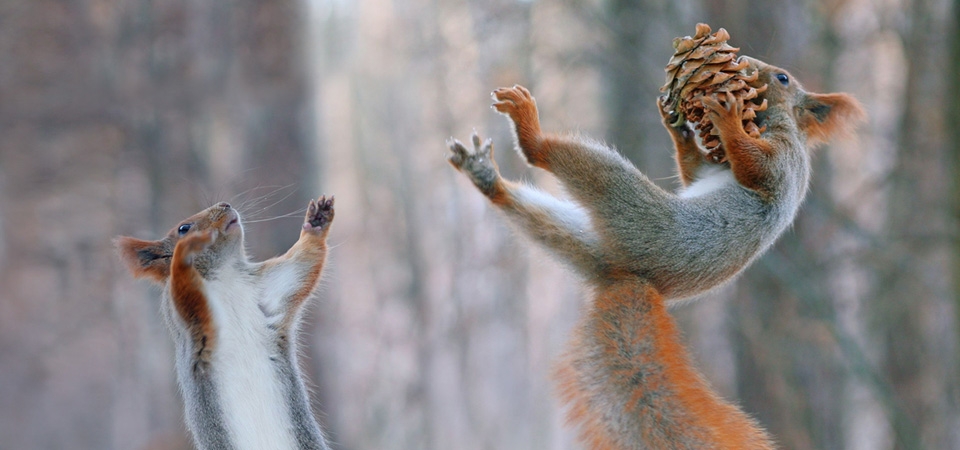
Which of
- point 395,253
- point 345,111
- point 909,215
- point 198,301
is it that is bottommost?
point 198,301

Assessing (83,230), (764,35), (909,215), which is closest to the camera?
(764,35)

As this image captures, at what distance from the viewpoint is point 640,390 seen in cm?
308

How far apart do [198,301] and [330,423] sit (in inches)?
236

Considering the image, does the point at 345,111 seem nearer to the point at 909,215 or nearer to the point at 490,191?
the point at 909,215

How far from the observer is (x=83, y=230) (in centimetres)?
1041

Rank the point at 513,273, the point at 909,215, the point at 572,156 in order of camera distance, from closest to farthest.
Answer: the point at 572,156, the point at 909,215, the point at 513,273

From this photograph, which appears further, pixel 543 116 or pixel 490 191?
pixel 543 116

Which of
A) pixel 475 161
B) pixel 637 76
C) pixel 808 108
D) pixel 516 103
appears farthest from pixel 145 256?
pixel 637 76

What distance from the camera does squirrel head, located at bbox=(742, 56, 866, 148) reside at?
399cm

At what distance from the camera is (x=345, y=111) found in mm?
24500

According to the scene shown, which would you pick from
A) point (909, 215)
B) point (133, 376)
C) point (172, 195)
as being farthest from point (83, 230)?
point (909, 215)

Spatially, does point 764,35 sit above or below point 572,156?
above

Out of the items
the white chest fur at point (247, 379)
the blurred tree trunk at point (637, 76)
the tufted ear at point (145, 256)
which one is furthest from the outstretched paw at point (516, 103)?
the blurred tree trunk at point (637, 76)

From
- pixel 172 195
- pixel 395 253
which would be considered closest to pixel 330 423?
pixel 172 195
